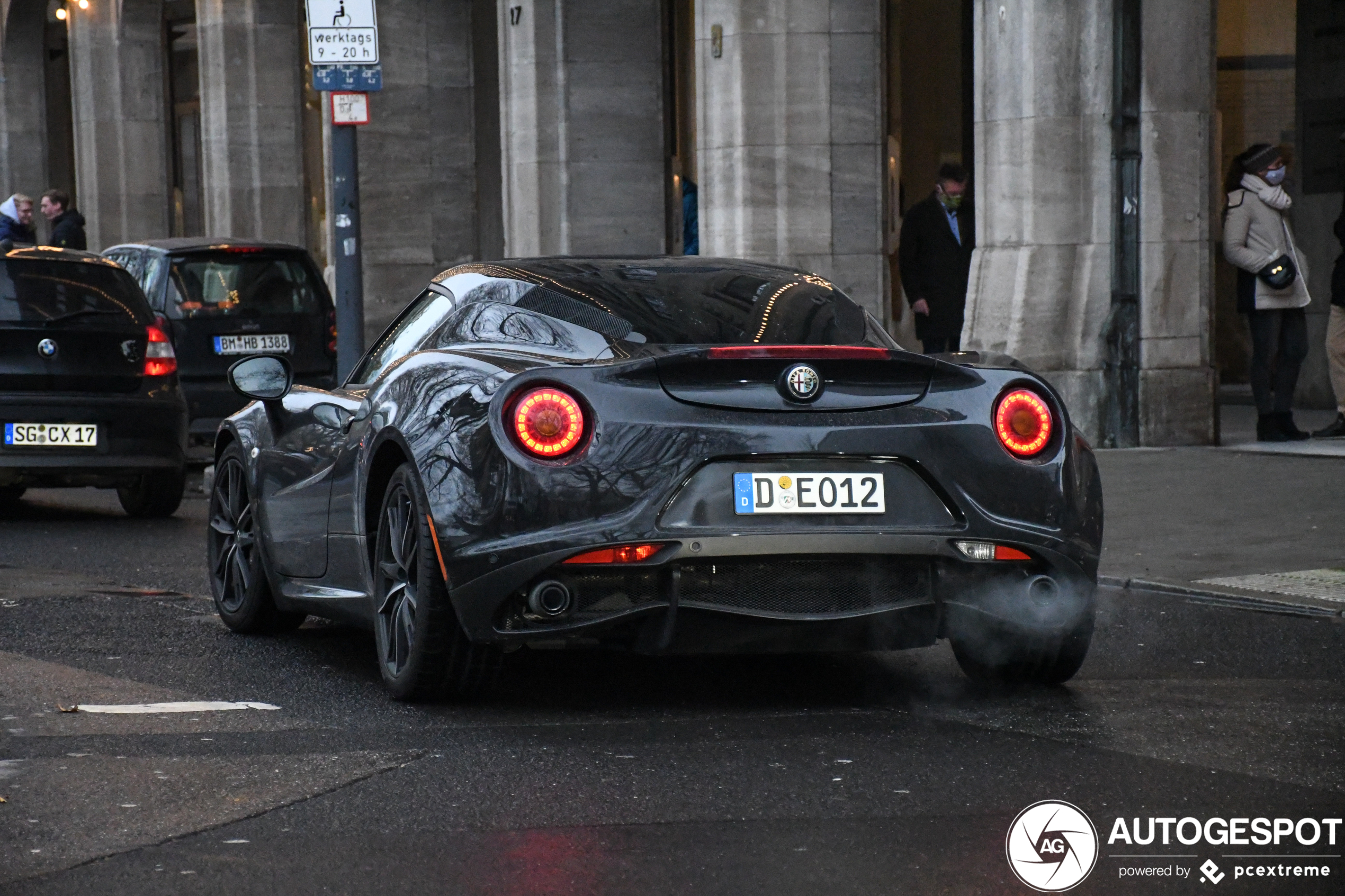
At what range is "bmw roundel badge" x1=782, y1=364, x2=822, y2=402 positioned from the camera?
5.67 metres

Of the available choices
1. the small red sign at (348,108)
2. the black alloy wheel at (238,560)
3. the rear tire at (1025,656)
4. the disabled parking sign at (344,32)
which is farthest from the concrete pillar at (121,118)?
the rear tire at (1025,656)

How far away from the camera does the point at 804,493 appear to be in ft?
18.5

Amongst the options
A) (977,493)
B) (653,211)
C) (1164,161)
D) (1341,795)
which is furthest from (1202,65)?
(1341,795)

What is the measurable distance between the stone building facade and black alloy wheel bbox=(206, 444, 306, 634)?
7616mm

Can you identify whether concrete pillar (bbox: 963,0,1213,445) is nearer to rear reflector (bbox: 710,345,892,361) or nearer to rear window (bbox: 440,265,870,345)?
rear window (bbox: 440,265,870,345)

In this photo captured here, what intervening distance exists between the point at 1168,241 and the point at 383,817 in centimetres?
1073

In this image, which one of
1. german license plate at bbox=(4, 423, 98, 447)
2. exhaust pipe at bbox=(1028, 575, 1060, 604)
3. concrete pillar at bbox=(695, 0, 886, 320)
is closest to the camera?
exhaust pipe at bbox=(1028, 575, 1060, 604)

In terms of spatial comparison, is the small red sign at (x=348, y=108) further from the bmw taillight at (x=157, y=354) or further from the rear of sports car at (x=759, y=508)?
the rear of sports car at (x=759, y=508)

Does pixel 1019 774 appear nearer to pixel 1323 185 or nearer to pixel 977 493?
pixel 977 493

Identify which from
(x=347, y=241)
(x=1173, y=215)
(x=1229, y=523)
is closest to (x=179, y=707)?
(x=1229, y=523)

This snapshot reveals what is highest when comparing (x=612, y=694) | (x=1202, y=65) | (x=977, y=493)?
(x=1202, y=65)

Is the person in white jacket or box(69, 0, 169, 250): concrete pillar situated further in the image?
box(69, 0, 169, 250): concrete pillar

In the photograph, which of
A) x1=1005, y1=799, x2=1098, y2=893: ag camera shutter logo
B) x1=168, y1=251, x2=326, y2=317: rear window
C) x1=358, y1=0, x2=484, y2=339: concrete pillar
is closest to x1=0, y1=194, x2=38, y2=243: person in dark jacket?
x1=358, y1=0, x2=484, y2=339: concrete pillar

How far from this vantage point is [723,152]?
1766 cm
